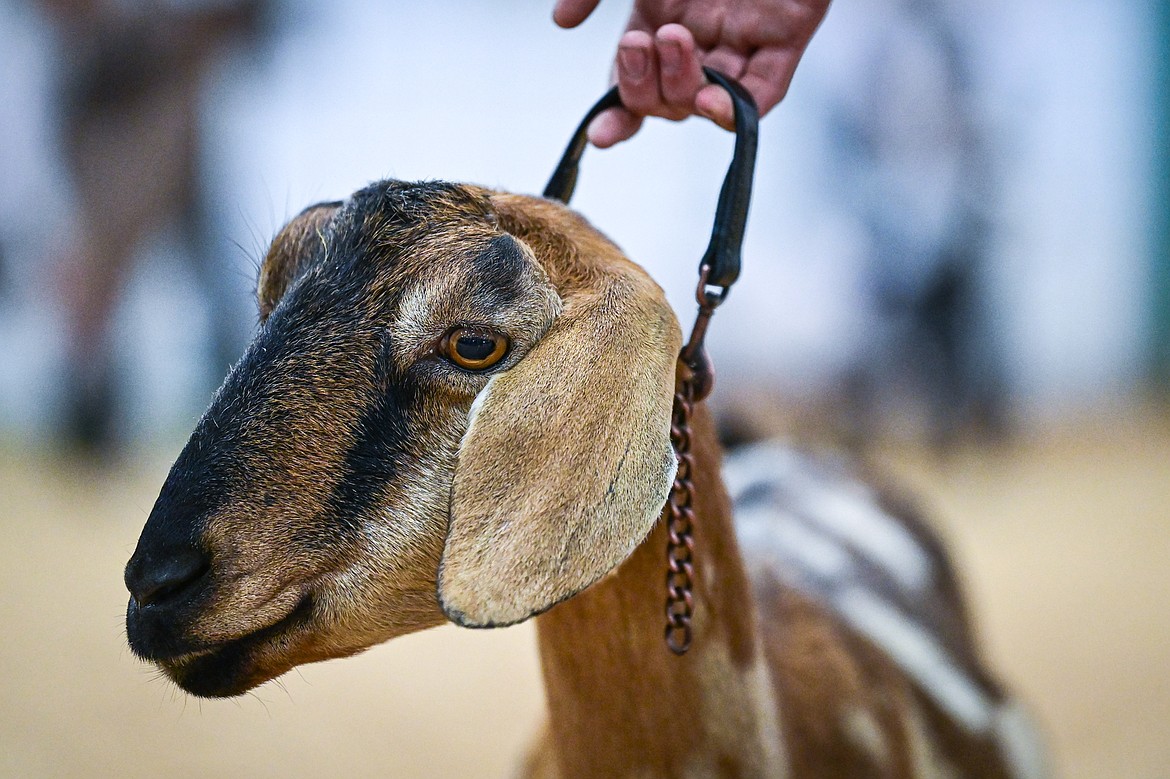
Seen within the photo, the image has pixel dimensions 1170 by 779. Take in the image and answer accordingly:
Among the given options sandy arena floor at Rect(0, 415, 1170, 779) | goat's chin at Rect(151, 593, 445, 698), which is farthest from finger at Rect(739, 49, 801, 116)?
sandy arena floor at Rect(0, 415, 1170, 779)

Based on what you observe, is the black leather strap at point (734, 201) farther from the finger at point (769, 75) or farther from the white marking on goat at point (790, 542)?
the white marking on goat at point (790, 542)

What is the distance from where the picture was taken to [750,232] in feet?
21.1

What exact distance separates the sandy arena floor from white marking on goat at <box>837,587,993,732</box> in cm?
136

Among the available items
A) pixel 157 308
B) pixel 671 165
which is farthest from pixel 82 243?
pixel 671 165

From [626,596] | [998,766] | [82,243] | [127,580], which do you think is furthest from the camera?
[82,243]

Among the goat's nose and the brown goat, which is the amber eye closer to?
the brown goat

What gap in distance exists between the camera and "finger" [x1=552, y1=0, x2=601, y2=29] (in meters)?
1.70

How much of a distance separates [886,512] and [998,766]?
91cm

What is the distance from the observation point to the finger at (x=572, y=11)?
170cm

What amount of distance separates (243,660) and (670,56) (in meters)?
1.03

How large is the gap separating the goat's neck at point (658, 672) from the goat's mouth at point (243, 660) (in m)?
0.38

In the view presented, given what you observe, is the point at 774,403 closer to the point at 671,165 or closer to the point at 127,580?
the point at 671,165

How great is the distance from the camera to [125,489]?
20.4 ft

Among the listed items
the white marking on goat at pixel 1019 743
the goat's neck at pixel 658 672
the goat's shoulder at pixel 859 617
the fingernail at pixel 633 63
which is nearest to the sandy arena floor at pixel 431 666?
the white marking on goat at pixel 1019 743
